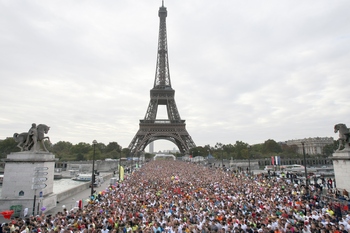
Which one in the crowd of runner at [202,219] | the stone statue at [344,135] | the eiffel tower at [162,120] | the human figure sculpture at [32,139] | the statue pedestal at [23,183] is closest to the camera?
the crowd of runner at [202,219]

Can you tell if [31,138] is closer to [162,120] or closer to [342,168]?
[342,168]

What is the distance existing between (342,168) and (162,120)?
66.8m

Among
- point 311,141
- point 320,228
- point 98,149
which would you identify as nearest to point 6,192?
point 320,228

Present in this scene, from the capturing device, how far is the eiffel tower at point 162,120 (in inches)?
3100

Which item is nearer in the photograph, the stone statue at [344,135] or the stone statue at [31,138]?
the stone statue at [344,135]

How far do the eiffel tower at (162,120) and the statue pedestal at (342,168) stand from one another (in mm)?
60174

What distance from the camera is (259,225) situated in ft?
35.3

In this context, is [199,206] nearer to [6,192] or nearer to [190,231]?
[190,231]

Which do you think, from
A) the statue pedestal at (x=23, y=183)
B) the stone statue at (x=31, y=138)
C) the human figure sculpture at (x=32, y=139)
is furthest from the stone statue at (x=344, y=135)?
the human figure sculpture at (x=32, y=139)

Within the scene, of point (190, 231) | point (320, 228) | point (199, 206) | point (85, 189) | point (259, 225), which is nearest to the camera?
point (320, 228)

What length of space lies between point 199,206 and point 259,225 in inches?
200

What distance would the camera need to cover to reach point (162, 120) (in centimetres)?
8294

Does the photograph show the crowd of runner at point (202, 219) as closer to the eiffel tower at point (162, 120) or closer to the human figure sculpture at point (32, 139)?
the human figure sculpture at point (32, 139)

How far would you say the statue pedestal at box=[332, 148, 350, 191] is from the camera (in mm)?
17781
